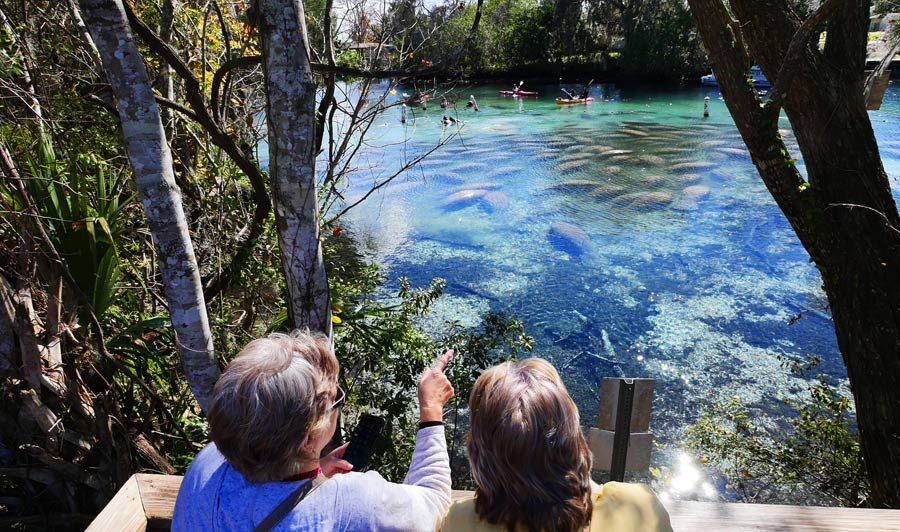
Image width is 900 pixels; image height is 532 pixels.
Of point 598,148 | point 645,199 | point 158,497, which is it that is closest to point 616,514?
point 158,497

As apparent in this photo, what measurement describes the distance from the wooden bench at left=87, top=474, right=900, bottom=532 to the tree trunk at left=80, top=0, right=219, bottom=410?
758 mm

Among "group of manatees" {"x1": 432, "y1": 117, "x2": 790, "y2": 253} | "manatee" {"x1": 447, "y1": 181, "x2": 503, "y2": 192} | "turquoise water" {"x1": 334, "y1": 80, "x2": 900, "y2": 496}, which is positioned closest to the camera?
"turquoise water" {"x1": 334, "y1": 80, "x2": 900, "y2": 496}

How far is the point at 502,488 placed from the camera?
124 centimetres

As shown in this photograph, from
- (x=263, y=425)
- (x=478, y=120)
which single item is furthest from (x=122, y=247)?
(x=478, y=120)

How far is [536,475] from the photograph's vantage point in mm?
1207

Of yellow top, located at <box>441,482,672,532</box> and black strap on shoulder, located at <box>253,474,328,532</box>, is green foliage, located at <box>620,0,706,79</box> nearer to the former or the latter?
yellow top, located at <box>441,482,672,532</box>

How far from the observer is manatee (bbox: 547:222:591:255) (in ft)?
35.8

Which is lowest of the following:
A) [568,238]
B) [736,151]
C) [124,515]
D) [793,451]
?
[793,451]

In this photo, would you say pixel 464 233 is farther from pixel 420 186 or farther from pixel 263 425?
pixel 263 425

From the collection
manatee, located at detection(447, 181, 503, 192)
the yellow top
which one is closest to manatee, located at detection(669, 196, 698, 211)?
manatee, located at detection(447, 181, 503, 192)

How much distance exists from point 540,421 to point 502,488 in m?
0.18

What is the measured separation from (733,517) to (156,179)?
2.40 meters

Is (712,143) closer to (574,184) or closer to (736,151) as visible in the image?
(736,151)

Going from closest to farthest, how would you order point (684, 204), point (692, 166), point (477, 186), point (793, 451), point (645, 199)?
1. point (793, 451)
2. point (684, 204)
3. point (645, 199)
4. point (477, 186)
5. point (692, 166)
